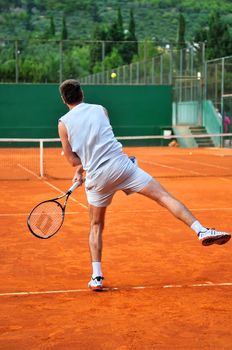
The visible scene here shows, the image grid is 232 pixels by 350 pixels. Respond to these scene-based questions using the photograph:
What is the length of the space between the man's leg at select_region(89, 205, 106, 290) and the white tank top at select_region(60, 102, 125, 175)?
35 cm

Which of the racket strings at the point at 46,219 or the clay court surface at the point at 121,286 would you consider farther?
the racket strings at the point at 46,219

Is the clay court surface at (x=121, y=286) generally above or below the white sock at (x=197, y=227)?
below

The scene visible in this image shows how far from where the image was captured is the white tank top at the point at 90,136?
510 centimetres

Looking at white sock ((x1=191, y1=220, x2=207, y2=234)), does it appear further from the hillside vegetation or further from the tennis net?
the hillside vegetation

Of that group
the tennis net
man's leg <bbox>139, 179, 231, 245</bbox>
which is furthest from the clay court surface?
the tennis net

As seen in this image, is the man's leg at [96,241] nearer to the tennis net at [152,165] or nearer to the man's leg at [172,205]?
the man's leg at [172,205]

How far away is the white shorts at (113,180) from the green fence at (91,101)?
26.4 m

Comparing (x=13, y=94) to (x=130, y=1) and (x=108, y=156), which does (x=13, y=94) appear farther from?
(x=130, y=1)

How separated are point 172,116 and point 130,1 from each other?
5943 inches

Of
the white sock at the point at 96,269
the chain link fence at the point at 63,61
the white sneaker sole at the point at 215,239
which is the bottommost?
the white sock at the point at 96,269

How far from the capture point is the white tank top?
5.10m

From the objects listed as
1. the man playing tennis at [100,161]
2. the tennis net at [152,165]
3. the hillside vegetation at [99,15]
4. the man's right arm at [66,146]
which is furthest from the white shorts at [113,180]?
the hillside vegetation at [99,15]

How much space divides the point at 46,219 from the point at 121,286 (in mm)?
866

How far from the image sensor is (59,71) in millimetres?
33469
